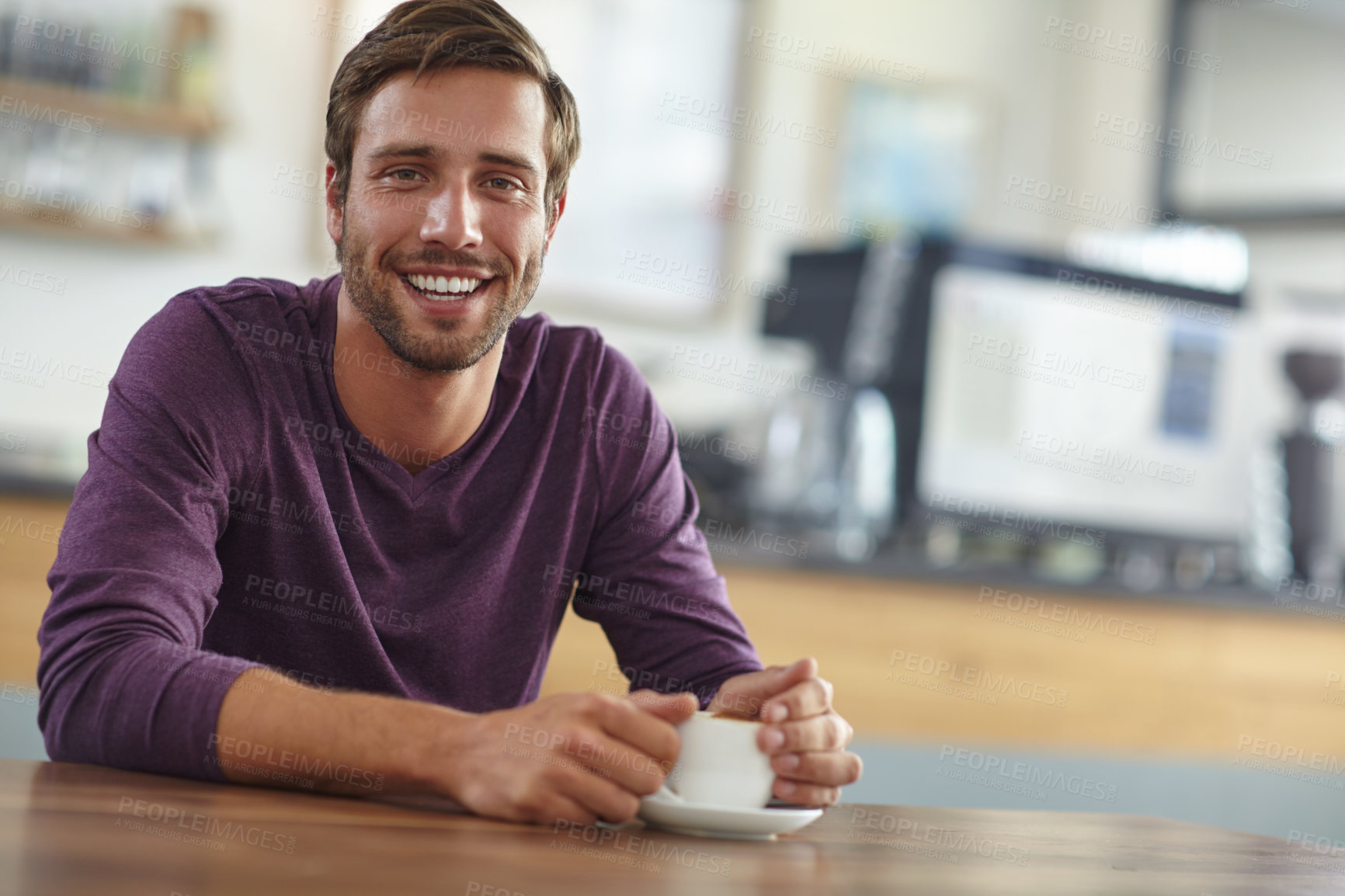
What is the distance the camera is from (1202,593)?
2584 mm

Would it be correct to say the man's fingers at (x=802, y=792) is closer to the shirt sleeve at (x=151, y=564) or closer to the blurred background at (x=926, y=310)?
the shirt sleeve at (x=151, y=564)

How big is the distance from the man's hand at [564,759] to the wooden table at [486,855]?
1 cm

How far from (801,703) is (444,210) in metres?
0.56

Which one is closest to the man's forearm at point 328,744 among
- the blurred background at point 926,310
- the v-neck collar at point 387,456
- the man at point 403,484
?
the man at point 403,484

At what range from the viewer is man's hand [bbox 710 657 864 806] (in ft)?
3.03

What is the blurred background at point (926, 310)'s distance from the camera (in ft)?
7.79

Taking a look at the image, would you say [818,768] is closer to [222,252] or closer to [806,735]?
[806,735]

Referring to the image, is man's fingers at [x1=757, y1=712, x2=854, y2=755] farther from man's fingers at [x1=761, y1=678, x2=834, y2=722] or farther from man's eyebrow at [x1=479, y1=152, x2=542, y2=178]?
man's eyebrow at [x1=479, y1=152, x2=542, y2=178]

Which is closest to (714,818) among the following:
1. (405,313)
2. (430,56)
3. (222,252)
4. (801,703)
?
(801,703)

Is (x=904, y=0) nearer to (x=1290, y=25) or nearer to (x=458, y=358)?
(x=1290, y=25)

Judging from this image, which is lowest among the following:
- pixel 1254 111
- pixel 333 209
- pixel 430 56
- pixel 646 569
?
pixel 646 569

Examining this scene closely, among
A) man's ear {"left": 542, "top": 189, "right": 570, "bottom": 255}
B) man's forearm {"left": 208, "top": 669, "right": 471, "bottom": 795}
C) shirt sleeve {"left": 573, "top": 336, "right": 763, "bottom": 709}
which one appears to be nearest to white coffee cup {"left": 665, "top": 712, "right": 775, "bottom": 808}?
man's forearm {"left": 208, "top": 669, "right": 471, "bottom": 795}

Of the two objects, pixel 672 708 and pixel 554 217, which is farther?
pixel 554 217

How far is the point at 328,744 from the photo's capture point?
2.77 ft
